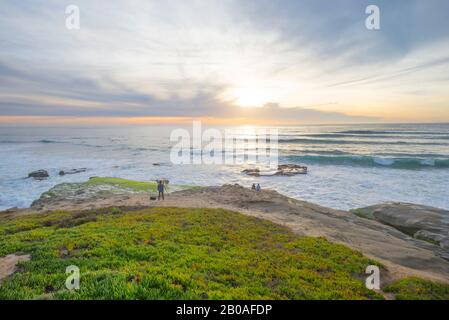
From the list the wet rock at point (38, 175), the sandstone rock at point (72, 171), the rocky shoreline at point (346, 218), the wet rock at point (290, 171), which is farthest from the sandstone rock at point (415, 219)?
the sandstone rock at point (72, 171)

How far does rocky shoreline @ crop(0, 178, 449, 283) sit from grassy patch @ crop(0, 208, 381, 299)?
2460 millimetres

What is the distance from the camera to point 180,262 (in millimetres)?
7746

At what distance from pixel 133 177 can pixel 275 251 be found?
31.5m

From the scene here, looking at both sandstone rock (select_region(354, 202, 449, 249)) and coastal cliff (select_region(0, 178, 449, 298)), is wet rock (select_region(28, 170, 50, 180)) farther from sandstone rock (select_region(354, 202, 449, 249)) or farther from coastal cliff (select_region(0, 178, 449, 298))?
sandstone rock (select_region(354, 202, 449, 249))

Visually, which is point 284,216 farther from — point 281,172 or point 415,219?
point 281,172

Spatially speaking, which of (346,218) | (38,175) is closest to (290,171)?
(346,218)

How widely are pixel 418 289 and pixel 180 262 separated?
7183 mm

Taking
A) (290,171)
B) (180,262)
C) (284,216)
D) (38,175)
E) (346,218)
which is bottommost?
(346,218)

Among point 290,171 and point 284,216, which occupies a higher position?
point 290,171

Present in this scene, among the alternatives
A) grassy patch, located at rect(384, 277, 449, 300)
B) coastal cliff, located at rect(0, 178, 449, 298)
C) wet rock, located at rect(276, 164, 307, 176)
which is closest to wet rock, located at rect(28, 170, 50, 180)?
coastal cliff, located at rect(0, 178, 449, 298)

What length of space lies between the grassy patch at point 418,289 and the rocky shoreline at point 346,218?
0.84 metres

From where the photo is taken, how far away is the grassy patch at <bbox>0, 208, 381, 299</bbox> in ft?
19.1
